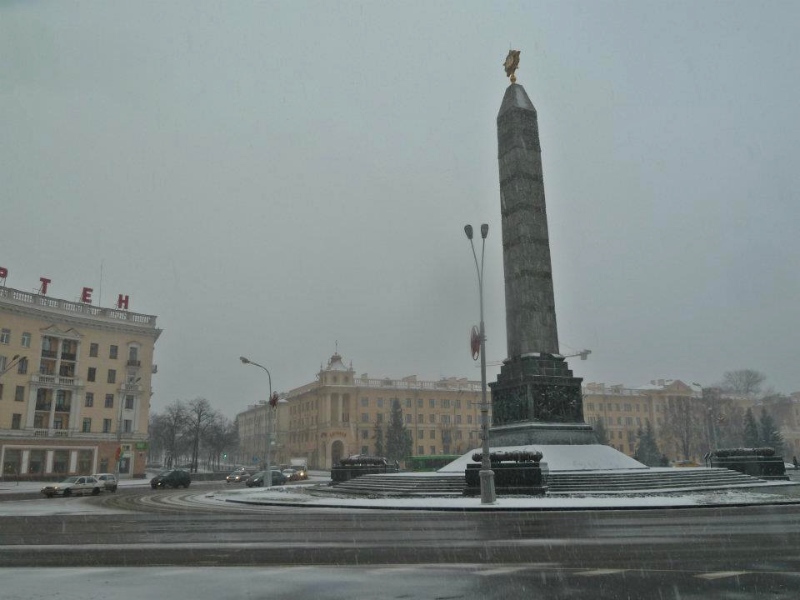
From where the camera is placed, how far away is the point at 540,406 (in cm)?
2981

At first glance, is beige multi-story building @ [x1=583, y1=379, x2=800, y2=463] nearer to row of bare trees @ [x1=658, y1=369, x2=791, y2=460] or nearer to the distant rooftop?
row of bare trees @ [x1=658, y1=369, x2=791, y2=460]

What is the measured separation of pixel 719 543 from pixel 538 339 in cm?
2121

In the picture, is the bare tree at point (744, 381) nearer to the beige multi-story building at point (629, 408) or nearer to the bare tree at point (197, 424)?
the beige multi-story building at point (629, 408)

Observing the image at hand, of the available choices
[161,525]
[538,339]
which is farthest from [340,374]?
Answer: [161,525]

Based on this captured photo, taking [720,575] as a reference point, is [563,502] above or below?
below

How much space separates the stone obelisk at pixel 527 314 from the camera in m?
29.9

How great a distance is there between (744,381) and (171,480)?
93896 mm

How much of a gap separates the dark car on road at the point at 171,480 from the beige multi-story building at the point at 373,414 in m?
47.2

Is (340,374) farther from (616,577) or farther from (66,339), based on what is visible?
(616,577)

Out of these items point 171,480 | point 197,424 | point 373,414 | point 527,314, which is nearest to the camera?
point 527,314

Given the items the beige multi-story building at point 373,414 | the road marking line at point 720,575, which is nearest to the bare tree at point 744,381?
the beige multi-story building at point 373,414

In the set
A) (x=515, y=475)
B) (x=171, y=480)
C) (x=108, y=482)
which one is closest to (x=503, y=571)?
(x=515, y=475)

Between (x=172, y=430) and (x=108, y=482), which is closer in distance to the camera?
(x=108, y=482)

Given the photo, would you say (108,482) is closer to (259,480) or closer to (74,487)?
(74,487)
